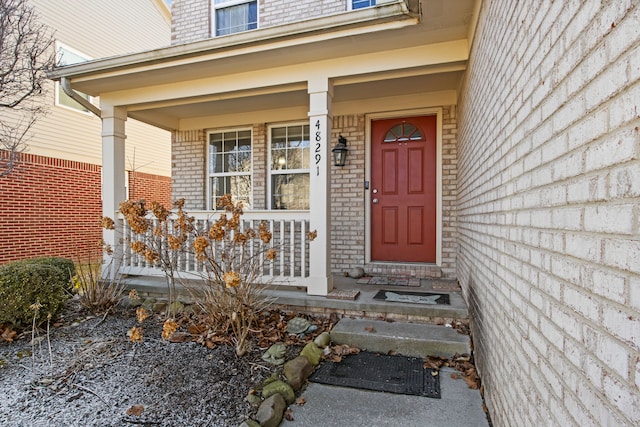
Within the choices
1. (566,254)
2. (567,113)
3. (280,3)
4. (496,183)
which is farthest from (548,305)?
(280,3)

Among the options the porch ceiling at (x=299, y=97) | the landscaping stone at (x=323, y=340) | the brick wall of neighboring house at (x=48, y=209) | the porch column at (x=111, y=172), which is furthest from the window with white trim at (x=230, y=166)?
the landscaping stone at (x=323, y=340)

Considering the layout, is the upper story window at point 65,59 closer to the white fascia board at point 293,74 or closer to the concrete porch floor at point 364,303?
the white fascia board at point 293,74

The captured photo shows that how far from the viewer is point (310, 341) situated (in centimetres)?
328

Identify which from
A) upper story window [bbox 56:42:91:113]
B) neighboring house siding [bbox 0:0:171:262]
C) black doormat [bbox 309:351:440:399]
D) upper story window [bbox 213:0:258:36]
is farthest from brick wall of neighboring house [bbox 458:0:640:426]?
upper story window [bbox 56:42:91:113]

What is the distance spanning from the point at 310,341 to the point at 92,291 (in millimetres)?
2675

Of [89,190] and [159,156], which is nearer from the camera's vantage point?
[89,190]

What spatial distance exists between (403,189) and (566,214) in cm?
391

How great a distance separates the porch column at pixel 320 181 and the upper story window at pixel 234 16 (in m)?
2.70

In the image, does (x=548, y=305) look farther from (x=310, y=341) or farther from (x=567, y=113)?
(x=310, y=341)

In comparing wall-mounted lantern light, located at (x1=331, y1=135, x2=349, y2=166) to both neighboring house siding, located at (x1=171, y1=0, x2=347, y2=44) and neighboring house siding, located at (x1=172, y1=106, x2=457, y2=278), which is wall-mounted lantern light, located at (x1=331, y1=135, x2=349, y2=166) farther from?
Result: neighboring house siding, located at (x1=171, y1=0, x2=347, y2=44)

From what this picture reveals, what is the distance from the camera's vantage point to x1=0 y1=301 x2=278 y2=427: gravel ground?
2.19 meters

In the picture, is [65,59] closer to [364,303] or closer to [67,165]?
[67,165]

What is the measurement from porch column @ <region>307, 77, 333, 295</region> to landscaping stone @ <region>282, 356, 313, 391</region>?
3.73ft

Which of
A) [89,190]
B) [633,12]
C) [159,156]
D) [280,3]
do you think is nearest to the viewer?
[633,12]
